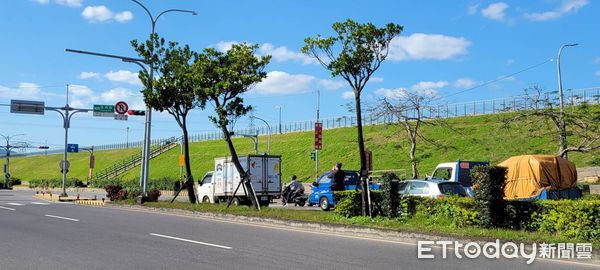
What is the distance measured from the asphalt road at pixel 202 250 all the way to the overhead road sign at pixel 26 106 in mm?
20723

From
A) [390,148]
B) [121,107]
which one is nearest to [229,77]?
[121,107]

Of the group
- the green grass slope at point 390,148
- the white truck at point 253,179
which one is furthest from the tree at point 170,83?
the green grass slope at point 390,148

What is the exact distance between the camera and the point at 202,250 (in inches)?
412

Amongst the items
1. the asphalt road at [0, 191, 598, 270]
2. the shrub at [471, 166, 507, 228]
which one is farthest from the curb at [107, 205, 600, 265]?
the shrub at [471, 166, 507, 228]

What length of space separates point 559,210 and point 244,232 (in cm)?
753

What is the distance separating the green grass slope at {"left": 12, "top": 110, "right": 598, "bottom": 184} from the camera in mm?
43844

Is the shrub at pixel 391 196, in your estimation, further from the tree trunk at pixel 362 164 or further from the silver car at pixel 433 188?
the silver car at pixel 433 188

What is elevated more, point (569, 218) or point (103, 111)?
point (103, 111)

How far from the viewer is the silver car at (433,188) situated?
17.5 meters

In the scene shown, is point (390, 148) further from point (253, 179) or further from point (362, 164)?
point (362, 164)

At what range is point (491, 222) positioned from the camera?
13.0 meters

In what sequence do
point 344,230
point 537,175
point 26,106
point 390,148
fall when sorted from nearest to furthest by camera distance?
point 344,230 → point 537,175 → point 26,106 → point 390,148

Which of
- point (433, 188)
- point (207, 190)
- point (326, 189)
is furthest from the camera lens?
point (207, 190)

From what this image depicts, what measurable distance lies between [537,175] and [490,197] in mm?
6603
